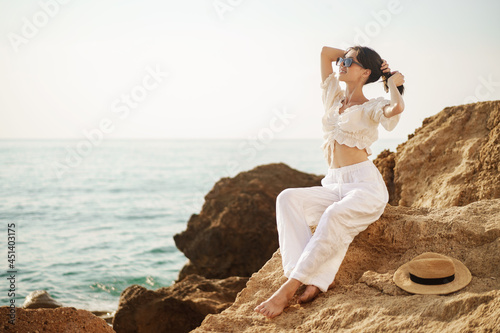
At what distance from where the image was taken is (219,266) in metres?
8.81

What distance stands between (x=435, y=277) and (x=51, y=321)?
297cm

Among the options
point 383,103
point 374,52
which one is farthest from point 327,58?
point 383,103

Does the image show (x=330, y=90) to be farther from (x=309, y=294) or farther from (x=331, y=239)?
(x=309, y=294)

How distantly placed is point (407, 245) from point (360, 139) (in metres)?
1.03

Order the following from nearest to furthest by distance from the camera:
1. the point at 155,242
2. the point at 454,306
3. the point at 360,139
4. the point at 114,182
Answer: the point at 454,306
the point at 360,139
the point at 155,242
the point at 114,182

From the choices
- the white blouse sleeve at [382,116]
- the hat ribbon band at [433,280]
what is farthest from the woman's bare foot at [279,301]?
the white blouse sleeve at [382,116]

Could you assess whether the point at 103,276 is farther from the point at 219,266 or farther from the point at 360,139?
the point at 360,139

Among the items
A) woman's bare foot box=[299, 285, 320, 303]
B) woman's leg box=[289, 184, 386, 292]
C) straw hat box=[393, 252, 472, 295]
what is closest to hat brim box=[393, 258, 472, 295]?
straw hat box=[393, 252, 472, 295]

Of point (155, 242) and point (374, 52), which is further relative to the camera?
point (155, 242)

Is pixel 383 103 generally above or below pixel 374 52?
below

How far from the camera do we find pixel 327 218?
4113 millimetres

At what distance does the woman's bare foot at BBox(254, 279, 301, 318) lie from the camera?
3.94 m

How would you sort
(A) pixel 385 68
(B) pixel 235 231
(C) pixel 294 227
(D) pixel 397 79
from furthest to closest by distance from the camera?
(B) pixel 235 231 < (A) pixel 385 68 < (D) pixel 397 79 < (C) pixel 294 227

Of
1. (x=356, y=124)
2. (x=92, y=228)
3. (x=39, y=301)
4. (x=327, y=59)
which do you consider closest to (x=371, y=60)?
(x=327, y=59)
